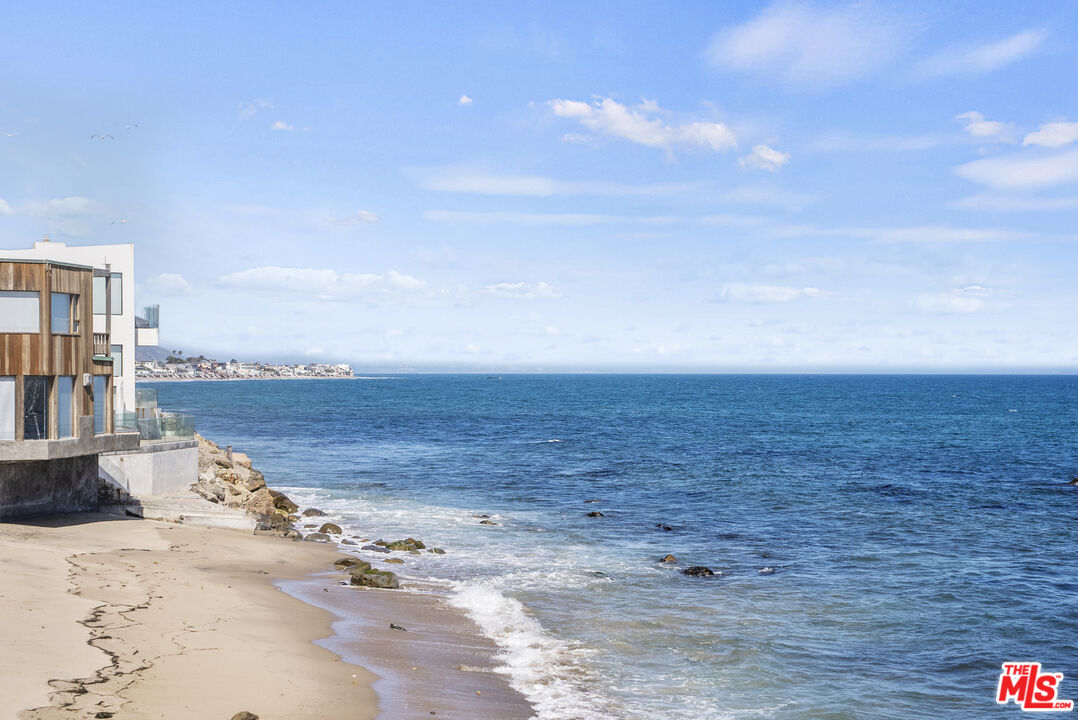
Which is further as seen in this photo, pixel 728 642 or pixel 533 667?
pixel 728 642

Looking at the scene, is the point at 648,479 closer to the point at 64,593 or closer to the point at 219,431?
the point at 64,593

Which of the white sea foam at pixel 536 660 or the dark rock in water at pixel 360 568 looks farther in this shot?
the dark rock in water at pixel 360 568

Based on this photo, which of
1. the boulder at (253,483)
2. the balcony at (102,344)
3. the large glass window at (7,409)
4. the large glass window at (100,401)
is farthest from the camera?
the boulder at (253,483)

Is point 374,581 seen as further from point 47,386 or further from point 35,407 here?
point 47,386

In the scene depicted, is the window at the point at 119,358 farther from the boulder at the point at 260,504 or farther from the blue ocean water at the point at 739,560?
the boulder at the point at 260,504

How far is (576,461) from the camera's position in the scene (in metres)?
70.6

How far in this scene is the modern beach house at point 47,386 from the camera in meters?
29.5

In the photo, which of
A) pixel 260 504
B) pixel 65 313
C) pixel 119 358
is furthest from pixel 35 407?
pixel 119 358

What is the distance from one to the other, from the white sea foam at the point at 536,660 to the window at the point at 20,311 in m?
17.5

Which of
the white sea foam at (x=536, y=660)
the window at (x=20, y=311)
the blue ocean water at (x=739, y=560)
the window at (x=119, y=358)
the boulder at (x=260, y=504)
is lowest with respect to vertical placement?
the blue ocean water at (x=739, y=560)

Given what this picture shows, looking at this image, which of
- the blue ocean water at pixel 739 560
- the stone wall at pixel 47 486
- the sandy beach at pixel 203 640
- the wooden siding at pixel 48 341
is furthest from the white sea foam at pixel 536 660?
the stone wall at pixel 47 486

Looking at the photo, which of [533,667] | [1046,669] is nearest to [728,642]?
[533,667]

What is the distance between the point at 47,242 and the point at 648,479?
39239 millimetres

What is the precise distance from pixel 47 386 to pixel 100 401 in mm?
2320
